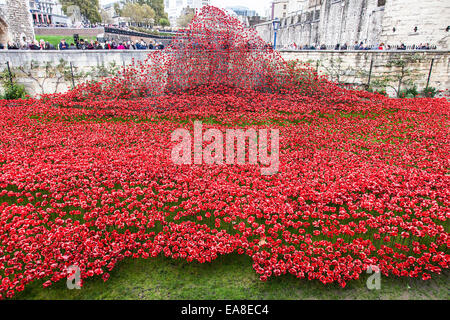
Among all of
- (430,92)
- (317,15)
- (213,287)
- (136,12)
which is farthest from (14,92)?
(136,12)

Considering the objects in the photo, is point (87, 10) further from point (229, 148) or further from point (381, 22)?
point (229, 148)

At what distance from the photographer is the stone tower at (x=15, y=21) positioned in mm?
23797

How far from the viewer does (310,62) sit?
16.5 meters

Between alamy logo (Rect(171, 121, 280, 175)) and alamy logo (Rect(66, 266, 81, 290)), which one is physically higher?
alamy logo (Rect(171, 121, 280, 175))

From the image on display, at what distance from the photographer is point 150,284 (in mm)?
3453

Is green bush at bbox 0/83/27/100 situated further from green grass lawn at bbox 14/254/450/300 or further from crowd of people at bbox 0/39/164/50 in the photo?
green grass lawn at bbox 14/254/450/300

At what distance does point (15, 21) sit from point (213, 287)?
30.7 meters

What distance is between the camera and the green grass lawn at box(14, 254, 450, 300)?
3.30 metres

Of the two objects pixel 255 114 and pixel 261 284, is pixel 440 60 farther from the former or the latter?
pixel 261 284

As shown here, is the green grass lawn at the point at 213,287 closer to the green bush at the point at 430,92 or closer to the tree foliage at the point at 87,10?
the green bush at the point at 430,92

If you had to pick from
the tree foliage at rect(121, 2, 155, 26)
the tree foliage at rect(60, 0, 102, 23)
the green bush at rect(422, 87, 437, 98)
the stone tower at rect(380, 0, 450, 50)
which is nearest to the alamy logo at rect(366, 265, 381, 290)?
the green bush at rect(422, 87, 437, 98)

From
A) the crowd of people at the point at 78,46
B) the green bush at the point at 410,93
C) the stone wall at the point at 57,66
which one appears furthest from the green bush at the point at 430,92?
the stone wall at the point at 57,66

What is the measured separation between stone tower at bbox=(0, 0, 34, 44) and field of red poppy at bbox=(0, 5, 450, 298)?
2004 cm

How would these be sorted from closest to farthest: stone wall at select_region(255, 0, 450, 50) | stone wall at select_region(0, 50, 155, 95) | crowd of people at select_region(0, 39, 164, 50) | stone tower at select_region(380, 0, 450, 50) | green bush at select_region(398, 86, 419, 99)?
stone wall at select_region(0, 50, 155, 95), green bush at select_region(398, 86, 419, 99), crowd of people at select_region(0, 39, 164, 50), stone tower at select_region(380, 0, 450, 50), stone wall at select_region(255, 0, 450, 50)
